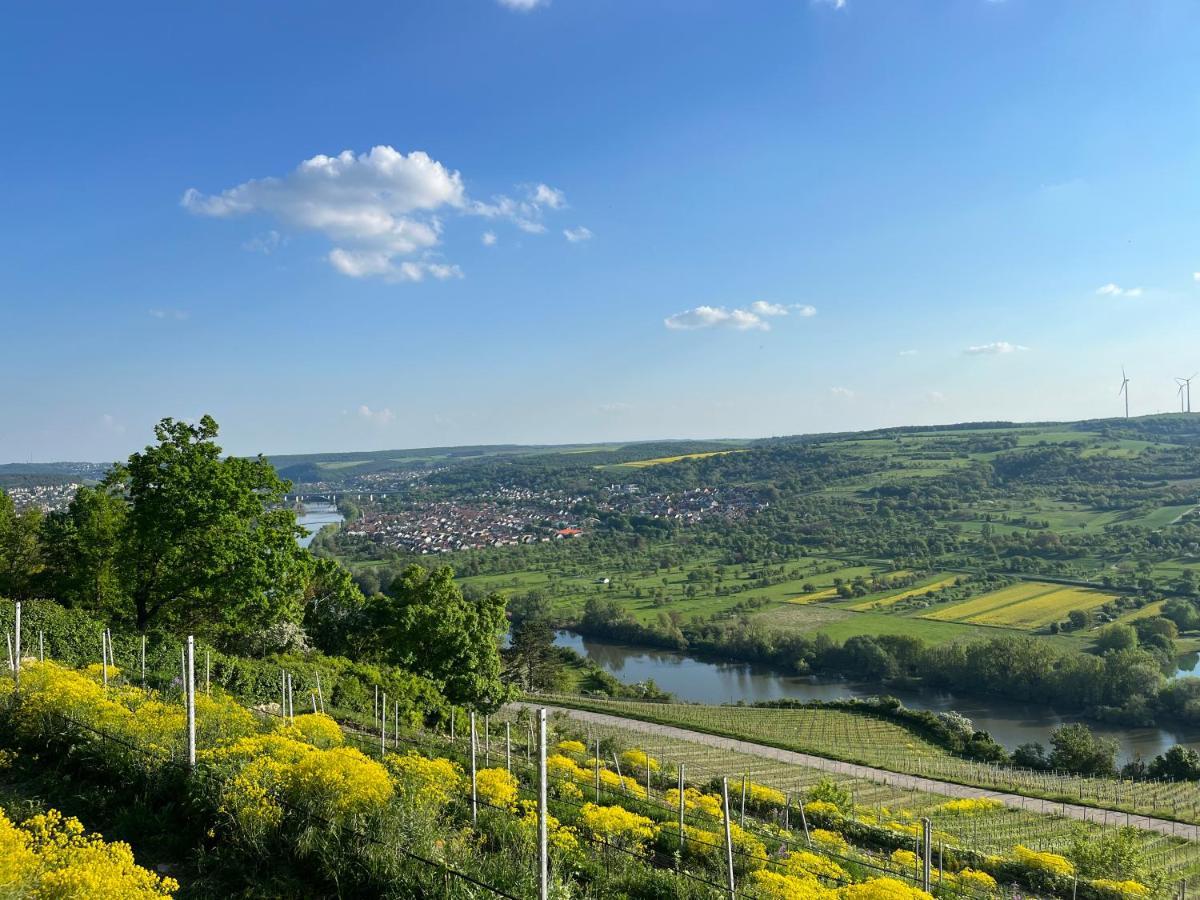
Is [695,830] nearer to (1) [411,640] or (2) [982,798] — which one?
(1) [411,640]

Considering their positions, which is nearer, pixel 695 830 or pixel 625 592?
pixel 695 830

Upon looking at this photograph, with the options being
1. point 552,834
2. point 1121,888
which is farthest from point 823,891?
point 1121,888

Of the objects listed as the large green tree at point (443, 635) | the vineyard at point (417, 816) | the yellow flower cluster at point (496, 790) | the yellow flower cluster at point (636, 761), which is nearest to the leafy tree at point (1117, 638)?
the vineyard at point (417, 816)

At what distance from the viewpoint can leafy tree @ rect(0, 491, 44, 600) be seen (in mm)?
24953

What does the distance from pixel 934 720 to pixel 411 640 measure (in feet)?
121

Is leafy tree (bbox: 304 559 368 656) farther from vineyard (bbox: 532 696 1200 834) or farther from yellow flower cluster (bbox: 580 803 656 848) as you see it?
yellow flower cluster (bbox: 580 803 656 848)

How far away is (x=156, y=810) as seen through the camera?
7.96m

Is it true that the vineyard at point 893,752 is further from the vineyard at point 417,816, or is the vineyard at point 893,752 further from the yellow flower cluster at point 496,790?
the yellow flower cluster at point 496,790

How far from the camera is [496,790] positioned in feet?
32.3

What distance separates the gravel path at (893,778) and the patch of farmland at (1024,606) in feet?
176

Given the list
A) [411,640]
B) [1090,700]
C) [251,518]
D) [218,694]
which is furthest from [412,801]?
[1090,700]

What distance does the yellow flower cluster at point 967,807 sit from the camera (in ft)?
86.4

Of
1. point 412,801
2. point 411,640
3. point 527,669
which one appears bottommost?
point 527,669

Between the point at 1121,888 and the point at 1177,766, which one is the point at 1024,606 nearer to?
the point at 1177,766
